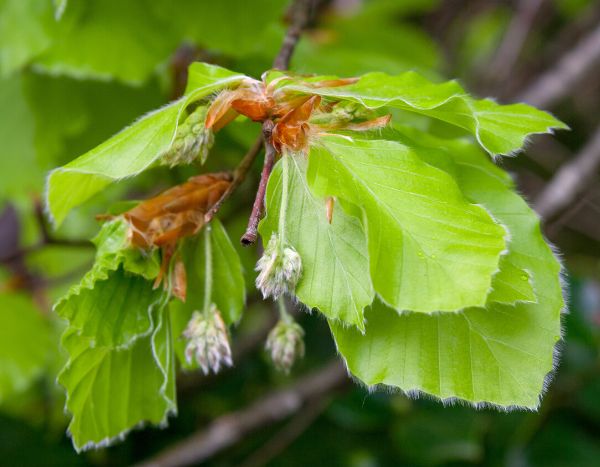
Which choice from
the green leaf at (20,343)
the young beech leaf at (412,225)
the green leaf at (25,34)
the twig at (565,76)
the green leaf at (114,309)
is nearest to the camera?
the young beech leaf at (412,225)

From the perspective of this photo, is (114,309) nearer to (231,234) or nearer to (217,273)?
(217,273)

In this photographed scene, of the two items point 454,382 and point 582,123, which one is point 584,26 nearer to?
point 582,123

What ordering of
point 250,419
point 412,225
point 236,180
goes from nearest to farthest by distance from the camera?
point 412,225, point 236,180, point 250,419

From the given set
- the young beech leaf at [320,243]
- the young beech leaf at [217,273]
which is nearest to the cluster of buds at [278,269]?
the young beech leaf at [320,243]

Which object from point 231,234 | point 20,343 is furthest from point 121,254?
point 20,343

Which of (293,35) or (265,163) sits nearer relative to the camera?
(265,163)

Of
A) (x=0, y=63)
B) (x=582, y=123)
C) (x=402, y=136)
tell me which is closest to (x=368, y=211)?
(x=402, y=136)

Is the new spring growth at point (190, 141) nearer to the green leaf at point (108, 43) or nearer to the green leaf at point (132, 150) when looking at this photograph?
the green leaf at point (132, 150)
